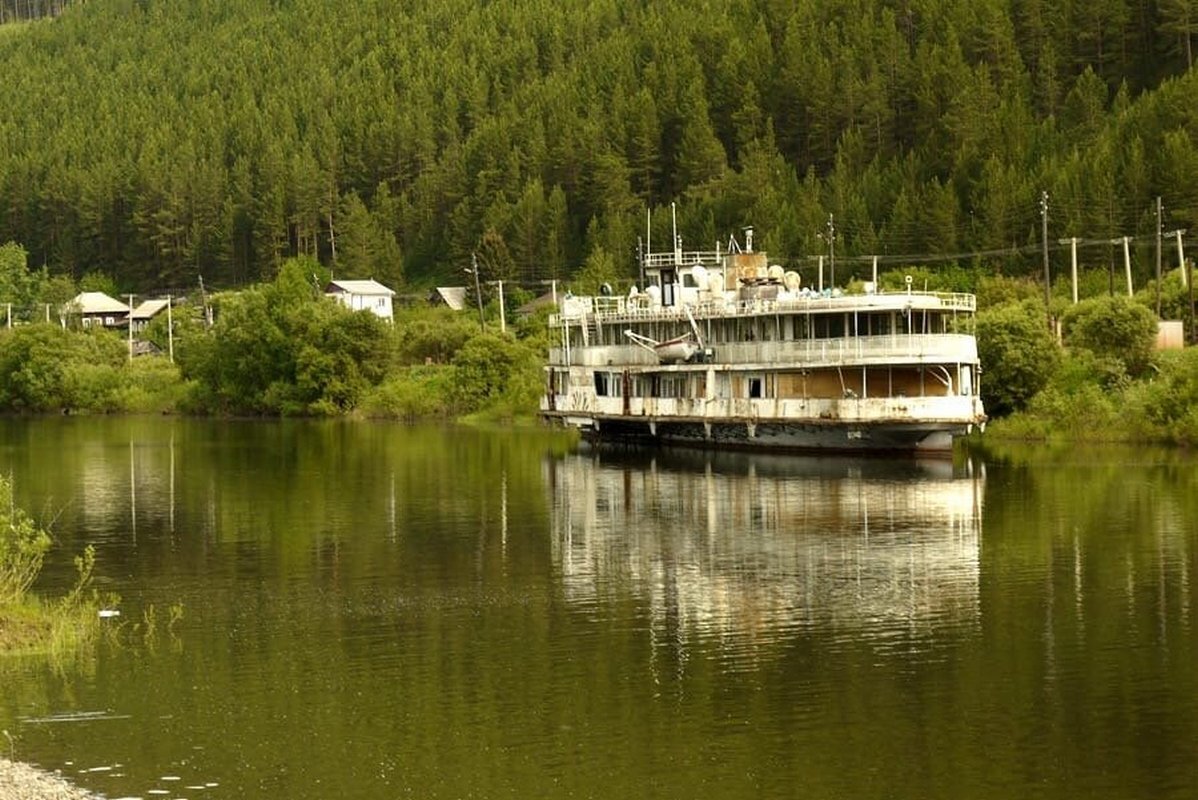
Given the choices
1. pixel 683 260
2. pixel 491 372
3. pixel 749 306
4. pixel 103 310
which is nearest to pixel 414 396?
pixel 491 372

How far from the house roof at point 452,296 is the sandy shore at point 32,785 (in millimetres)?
129388

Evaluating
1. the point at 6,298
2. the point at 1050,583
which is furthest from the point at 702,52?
the point at 1050,583

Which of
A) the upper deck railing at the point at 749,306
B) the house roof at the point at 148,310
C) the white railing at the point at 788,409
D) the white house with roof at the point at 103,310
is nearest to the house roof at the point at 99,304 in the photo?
the white house with roof at the point at 103,310

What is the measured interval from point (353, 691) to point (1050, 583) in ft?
56.3

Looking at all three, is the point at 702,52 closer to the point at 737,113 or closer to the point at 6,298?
the point at 737,113

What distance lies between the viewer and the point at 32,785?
24625mm

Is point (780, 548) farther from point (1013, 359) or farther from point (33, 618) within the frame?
point (1013, 359)

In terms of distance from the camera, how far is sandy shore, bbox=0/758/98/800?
2402 cm

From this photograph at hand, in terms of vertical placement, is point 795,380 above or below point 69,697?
above

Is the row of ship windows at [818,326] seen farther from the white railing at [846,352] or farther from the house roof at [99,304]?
the house roof at [99,304]

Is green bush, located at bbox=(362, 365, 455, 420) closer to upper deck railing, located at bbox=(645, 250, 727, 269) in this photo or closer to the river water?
upper deck railing, located at bbox=(645, 250, 727, 269)

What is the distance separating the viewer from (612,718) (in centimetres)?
2900

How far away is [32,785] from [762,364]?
5260 cm

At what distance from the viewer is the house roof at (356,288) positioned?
16250 centimetres
